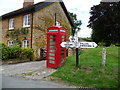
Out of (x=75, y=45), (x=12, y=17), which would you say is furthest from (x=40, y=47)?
(x=75, y=45)

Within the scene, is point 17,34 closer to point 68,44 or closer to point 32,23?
point 32,23

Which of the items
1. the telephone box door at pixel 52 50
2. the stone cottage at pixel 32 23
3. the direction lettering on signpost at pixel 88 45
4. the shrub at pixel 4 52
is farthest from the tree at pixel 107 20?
the shrub at pixel 4 52

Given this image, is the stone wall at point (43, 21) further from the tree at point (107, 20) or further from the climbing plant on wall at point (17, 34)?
the tree at point (107, 20)

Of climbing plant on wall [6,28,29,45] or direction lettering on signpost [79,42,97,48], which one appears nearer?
direction lettering on signpost [79,42,97,48]

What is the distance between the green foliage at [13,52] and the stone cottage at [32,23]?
6.59 feet

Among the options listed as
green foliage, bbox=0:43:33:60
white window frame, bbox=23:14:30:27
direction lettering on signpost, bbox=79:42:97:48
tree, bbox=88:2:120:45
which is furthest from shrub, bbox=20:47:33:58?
tree, bbox=88:2:120:45

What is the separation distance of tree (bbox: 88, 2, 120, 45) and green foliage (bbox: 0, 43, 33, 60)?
664 inches

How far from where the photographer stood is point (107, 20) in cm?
2381

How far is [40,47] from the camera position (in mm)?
14500

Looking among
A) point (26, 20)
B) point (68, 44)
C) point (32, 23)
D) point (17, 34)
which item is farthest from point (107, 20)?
point (68, 44)

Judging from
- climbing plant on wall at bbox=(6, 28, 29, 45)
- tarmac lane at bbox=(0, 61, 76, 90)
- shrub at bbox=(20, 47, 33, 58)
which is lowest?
tarmac lane at bbox=(0, 61, 76, 90)

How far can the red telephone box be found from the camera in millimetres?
7336

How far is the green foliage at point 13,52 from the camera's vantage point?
10.2m

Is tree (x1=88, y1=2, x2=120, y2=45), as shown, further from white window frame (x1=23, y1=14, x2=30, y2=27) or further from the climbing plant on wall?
the climbing plant on wall
